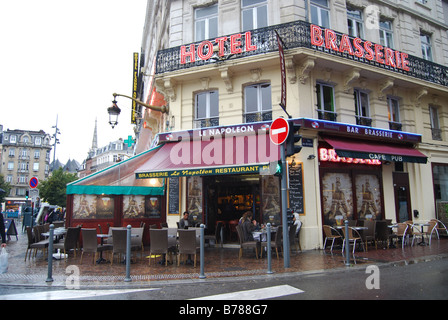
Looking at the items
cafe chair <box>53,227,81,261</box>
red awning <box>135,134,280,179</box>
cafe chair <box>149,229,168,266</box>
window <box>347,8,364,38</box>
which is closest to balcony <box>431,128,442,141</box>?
window <box>347,8,364,38</box>

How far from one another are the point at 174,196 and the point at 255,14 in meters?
7.97

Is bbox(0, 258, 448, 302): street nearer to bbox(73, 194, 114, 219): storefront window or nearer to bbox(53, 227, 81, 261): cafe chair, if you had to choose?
bbox(53, 227, 81, 261): cafe chair

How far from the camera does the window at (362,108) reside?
1305 centimetres

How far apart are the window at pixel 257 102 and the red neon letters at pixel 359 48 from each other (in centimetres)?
243

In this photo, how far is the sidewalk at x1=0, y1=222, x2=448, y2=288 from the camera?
6754mm

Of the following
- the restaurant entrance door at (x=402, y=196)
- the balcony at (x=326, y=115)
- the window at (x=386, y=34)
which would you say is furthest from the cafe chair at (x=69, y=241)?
the window at (x=386, y=34)

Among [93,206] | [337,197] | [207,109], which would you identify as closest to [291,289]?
[337,197]

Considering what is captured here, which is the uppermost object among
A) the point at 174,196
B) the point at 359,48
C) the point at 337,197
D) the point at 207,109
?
the point at 359,48

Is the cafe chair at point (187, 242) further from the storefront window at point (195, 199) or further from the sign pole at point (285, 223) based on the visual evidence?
the storefront window at point (195, 199)

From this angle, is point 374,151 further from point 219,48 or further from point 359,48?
point 219,48

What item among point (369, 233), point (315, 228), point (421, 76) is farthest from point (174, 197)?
point (421, 76)

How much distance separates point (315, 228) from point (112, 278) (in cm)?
708

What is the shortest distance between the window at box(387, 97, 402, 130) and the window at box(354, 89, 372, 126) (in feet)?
4.22

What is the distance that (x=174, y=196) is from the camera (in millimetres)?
12805
